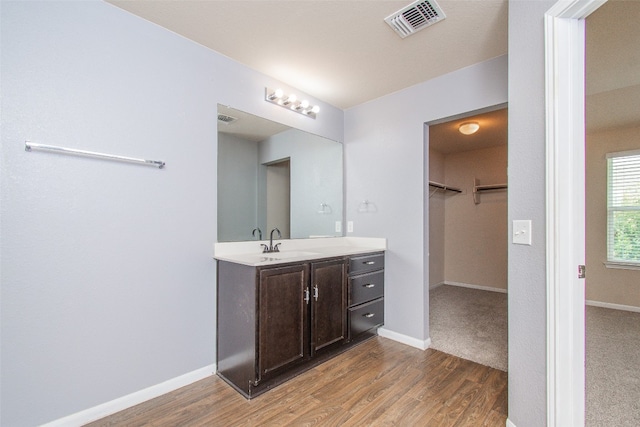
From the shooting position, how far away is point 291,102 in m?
2.73

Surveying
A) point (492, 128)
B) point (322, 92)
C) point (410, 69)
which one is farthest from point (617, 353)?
point (322, 92)

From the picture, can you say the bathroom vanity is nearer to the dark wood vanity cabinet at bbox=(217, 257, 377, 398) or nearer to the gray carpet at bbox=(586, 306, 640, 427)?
the dark wood vanity cabinet at bbox=(217, 257, 377, 398)

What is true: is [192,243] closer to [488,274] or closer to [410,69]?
[410,69]

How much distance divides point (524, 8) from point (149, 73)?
2.25m

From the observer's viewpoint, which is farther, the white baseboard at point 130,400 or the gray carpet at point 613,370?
the gray carpet at point 613,370

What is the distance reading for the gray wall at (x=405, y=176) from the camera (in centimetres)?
256

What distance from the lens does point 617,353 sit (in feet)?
8.21

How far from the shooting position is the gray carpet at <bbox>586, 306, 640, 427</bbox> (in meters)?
1.70

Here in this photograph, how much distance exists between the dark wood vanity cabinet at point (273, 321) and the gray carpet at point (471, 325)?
3.86 feet

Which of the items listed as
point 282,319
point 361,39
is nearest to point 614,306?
point 282,319

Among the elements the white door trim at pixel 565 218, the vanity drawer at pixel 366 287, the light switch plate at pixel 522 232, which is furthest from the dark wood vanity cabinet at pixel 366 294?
the white door trim at pixel 565 218

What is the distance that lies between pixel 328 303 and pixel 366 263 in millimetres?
601

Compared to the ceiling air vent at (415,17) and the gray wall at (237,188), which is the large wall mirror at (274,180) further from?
the ceiling air vent at (415,17)

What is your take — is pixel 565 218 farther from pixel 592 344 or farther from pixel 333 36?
pixel 592 344
